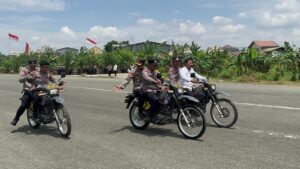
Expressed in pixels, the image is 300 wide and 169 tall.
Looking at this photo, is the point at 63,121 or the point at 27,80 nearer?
the point at 63,121

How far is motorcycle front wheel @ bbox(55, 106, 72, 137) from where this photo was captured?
27.3 ft

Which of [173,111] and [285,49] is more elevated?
[285,49]

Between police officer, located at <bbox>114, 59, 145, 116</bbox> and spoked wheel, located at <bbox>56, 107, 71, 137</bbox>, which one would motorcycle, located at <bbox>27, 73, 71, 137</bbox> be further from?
police officer, located at <bbox>114, 59, 145, 116</bbox>

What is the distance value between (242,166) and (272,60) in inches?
979

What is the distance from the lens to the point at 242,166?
591 cm

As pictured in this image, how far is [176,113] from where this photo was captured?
8609mm

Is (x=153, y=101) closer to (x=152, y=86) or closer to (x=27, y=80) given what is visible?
(x=152, y=86)

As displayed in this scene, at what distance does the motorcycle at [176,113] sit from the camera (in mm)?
7941

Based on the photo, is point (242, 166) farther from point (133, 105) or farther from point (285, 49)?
point (285, 49)

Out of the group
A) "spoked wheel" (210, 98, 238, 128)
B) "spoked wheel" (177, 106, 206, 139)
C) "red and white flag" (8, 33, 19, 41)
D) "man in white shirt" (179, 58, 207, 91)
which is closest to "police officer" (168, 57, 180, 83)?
"man in white shirt" (179, 58, 207, 91)

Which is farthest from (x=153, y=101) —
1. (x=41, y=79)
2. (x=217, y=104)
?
(x=41, y=79)

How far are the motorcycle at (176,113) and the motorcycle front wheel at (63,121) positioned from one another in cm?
167

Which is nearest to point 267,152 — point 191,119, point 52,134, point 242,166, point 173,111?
point 242,166

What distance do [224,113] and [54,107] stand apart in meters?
4.00
